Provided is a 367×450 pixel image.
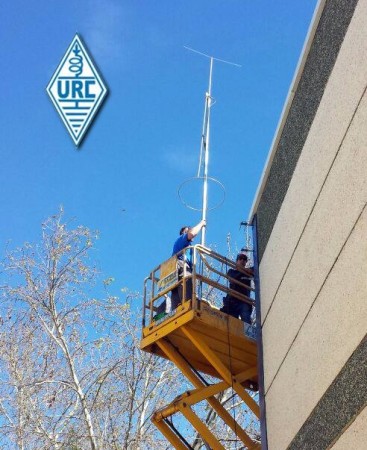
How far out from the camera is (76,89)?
1291 cm

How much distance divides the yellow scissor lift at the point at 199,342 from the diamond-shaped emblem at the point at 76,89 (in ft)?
12.6

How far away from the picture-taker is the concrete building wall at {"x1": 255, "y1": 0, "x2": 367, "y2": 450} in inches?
222

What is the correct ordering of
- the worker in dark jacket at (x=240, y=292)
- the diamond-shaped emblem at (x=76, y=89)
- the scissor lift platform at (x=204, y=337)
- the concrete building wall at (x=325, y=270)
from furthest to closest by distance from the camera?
the diamond-shaped emblem at (x=76, y=89)
the worker in dark jacket at (x=240, y=292)
the scissor lift platform at (x=204, y=337)
the concrete building wall at (x=325, y=270)

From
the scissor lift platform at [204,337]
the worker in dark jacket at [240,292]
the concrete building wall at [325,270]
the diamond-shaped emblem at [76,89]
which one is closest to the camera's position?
the concrete building wall at [325,270]

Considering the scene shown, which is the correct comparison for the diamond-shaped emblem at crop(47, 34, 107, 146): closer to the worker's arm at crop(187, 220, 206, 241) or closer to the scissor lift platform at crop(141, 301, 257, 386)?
the worker's arm at crop(187, 220, 206, 241)

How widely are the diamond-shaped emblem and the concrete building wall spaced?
196 inches

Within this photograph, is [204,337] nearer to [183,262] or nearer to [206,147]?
[183,262]

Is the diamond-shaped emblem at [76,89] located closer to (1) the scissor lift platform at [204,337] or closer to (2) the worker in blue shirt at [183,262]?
(2) the worker in blue shirt at [183,262]

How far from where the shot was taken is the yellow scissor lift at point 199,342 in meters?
9.33

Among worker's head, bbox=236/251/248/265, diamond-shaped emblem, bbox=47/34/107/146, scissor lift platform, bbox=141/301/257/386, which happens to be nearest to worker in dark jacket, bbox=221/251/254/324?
worker's head, bbox=236/251/248/265

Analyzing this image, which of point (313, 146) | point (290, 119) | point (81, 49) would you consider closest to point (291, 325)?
point (313, 146)

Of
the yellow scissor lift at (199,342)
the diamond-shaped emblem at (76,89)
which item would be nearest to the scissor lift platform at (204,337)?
the yellow scissor lift at (199,342)

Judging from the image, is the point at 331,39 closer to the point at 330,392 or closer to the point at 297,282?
the point at 297,282

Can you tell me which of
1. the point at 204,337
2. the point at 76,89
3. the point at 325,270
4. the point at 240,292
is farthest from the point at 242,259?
the point at 76,89
